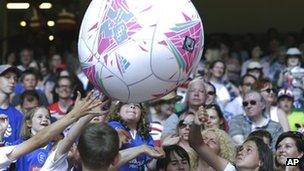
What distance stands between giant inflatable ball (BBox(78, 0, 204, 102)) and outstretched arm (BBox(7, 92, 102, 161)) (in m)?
0.21

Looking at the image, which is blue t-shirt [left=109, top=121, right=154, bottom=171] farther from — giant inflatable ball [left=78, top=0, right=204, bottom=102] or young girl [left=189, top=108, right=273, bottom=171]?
giant inflatable ball [left=78, top=0, right=204, bottom=102]

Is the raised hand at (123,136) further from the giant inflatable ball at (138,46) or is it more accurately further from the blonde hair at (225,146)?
the giant inflatable ball at (138,46)

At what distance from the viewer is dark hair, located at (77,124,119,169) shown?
466 cm

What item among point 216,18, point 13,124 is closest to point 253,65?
point 216,18

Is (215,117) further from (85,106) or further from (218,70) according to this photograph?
(85,106)

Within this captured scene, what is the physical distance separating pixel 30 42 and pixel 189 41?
959 centimetres

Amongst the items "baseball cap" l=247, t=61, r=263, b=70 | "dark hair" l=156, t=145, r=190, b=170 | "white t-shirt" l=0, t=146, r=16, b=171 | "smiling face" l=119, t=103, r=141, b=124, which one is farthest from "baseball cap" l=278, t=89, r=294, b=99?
"white t-shirt" l=0, t=146, r=16, b=171

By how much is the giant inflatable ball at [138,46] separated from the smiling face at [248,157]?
2.68 ft

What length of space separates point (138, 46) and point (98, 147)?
79 cm

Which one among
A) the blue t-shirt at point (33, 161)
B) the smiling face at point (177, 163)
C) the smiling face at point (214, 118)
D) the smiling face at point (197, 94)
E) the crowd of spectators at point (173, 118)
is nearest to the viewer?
the crowd of spectators at point (173, 118)

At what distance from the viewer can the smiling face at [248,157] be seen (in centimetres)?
589

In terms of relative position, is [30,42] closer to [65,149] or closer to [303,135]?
[303,135]

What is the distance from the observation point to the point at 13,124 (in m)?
7.76

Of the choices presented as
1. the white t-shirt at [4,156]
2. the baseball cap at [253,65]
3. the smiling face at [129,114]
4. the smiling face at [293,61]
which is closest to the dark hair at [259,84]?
the baseball cap at [253,65]
